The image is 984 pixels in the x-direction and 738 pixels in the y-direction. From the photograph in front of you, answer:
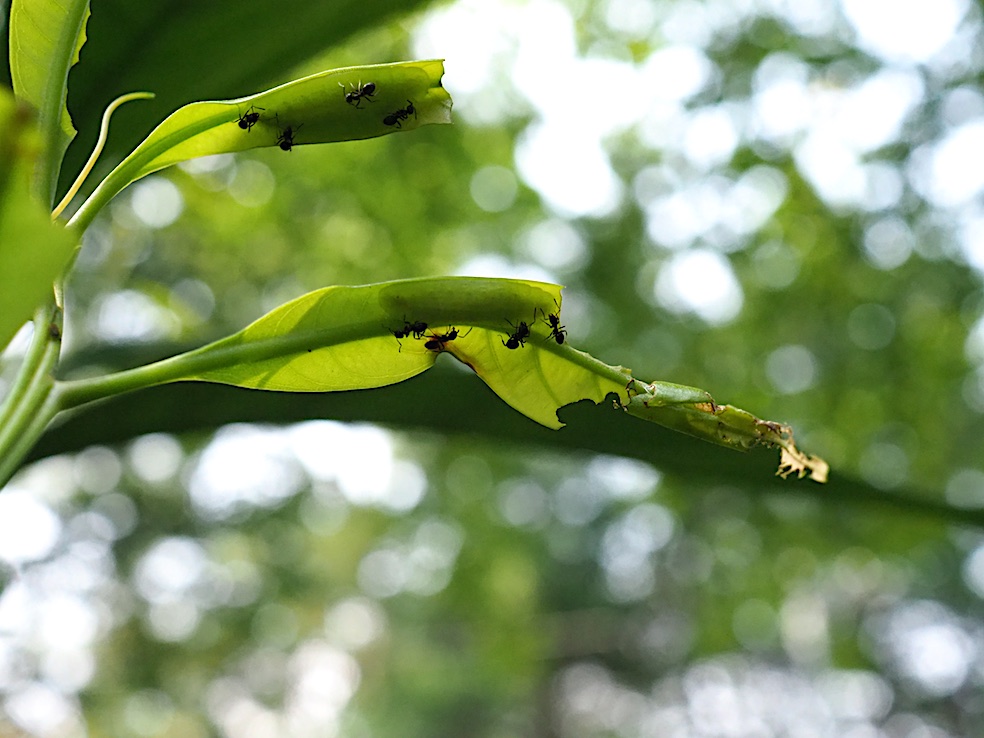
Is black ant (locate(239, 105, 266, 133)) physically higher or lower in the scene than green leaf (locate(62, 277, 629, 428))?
higher

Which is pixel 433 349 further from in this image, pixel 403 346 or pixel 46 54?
pixel 46 54

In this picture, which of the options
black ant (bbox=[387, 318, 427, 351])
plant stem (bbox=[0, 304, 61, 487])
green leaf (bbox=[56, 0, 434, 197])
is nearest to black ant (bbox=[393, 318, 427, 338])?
black ant (bbox=[387, 318, 427, 351])

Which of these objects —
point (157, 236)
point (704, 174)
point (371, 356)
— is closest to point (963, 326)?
point (704, 174)

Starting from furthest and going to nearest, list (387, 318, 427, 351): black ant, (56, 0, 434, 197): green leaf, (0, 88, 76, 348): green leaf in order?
(56, 0, 434, 197): green leaf → (387, 318, 427, 351): black ant → (0, 88, 76, 348): green leaf

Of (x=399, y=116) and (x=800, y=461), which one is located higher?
(x=399, y=116)

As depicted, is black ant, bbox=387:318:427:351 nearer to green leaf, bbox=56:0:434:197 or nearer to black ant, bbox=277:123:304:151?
black ant, bbox=277:123:304:151

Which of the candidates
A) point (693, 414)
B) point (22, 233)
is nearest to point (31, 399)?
point (22, 233)

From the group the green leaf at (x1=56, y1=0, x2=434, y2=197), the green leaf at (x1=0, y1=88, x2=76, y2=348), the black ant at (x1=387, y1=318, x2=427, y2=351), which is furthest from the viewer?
the green leaf at (x1=56, y1=0, x2=434, y2=197)
